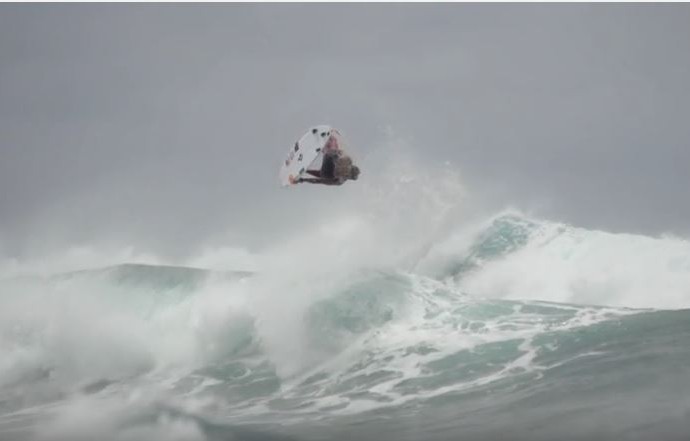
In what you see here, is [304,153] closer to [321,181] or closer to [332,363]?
[321,181]

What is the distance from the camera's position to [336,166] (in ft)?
69.3

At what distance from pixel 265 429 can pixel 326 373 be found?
30.8ft

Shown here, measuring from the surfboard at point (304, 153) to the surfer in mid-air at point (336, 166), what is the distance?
8.6 inches

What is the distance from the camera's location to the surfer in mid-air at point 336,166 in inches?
830

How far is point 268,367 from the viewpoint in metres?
35.5

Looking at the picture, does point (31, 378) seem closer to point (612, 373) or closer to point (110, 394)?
point (110, 394)

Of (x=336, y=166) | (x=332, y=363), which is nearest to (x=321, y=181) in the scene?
(x=336, y=166)

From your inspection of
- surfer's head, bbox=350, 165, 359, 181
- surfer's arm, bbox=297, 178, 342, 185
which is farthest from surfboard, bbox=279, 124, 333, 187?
surfer's head, bbox=350, 165, 359, 181

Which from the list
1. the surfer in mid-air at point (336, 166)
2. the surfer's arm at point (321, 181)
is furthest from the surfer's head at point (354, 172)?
the surfer's arm at point (321, 181)

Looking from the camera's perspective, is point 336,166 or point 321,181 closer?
point 336,166

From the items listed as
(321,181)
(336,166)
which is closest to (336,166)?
(336,166)

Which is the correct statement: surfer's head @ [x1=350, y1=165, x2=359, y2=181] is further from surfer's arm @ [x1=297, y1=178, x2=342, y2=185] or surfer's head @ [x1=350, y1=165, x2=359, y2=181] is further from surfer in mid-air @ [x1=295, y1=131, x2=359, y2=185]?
surfer's arm @ [x1=297, y1=178, x2=342, y2=185]

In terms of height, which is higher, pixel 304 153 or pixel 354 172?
pixel 304 153

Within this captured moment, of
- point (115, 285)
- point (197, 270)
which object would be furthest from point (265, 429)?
point (115, 285)
